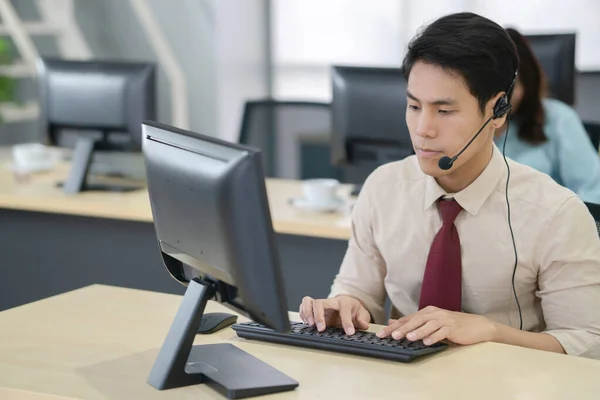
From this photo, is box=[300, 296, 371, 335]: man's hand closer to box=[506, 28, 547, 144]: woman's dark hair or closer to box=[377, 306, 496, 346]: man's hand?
box=[377, 306, 496, 346]: man's hand

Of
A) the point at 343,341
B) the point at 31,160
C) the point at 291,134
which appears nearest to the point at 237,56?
the point at 291,134

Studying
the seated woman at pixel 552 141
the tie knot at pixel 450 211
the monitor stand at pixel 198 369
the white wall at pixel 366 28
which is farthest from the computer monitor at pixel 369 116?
the white wall at pixel 366 28

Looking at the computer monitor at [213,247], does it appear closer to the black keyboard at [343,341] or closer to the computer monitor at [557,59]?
the black keyboard at [343,341]

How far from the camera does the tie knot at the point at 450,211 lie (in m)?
1.98

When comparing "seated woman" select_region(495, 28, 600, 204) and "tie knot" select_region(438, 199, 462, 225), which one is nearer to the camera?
"tie knot" select_region(438, 199, 462, 225)

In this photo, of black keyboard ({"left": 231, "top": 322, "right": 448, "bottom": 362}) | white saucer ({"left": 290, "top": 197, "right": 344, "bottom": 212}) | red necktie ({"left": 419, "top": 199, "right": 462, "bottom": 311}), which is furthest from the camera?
white saucer ({"left": 290, "top": 197, "right": 344, "bottom": 212})

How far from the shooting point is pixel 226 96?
220 inches

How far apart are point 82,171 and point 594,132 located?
1.78 m

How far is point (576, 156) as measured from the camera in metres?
3.30

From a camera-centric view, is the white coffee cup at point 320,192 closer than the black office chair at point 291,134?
Yes

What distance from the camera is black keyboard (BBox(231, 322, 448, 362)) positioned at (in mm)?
1718

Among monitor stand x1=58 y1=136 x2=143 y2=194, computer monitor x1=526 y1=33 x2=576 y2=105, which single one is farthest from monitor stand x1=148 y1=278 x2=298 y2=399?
computer monitor x1=526 y1=33 x2=576 y2=105

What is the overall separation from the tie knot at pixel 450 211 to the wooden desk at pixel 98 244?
974mm

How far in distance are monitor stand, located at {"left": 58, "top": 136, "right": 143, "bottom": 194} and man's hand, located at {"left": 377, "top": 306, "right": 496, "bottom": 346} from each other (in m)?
1.83
